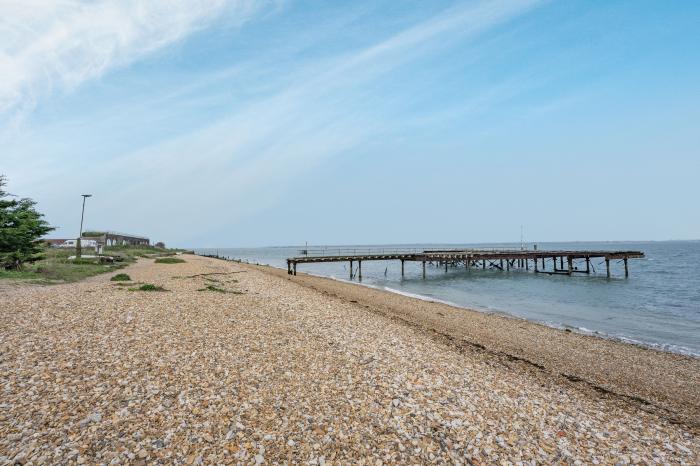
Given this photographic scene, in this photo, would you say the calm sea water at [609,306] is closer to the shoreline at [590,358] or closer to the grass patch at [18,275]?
the shoreline at [590,358]

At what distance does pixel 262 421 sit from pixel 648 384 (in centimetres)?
1227

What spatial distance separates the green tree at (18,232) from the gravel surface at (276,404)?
1770 centimetres

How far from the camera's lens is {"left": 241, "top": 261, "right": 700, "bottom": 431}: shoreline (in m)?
10.5

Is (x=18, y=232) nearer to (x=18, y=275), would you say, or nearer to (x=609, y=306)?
→ (x=18, y=275)

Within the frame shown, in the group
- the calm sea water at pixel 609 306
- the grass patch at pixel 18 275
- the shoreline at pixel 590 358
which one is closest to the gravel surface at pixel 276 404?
the shoreline at pixel 590 358

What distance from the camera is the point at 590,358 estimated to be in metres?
14.2

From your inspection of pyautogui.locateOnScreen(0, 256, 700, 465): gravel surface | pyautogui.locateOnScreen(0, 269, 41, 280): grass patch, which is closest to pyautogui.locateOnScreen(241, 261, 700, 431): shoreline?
pyautogui.locateOnScreen(0, 256, 700, 465): gravel surface

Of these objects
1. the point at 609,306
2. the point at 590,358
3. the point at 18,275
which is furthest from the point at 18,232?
the point at 609,306

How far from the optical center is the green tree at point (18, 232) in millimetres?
24906

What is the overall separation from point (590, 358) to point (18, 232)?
3446 centimetres

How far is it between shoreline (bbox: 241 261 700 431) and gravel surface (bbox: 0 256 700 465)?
1.34m

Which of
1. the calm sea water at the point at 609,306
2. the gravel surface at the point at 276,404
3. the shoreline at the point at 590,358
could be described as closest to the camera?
the gravel surface at the point at 276,404

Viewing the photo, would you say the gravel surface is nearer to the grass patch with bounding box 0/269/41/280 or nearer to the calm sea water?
the grass patch with bounding box 0/269/41/280

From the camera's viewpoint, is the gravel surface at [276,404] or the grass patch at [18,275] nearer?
the gravel surface at [276,404]
